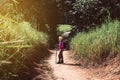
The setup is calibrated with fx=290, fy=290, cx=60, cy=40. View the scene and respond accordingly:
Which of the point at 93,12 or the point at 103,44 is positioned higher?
the point at 93,12

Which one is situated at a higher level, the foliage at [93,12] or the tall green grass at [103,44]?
the foliage at [93,12]

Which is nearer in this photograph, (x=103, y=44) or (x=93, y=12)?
(x=103, y=44)

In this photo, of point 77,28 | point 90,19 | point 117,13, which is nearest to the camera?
point 117,13

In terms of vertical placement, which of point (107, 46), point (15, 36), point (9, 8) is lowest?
point (107, 46)

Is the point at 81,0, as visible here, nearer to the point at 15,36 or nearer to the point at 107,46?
the point at 107,46

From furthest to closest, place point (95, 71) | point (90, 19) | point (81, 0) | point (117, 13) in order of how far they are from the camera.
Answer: point (81, 0)
point (90, 19)
point (117, 13)
point (95, 71)

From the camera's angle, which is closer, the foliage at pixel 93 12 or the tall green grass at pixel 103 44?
the tall green grass at pixel 103 44

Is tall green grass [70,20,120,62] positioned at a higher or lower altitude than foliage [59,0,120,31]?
lower

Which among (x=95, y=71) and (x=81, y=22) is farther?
(x=81, y=22)

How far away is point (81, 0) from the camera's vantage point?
17797 millimetres

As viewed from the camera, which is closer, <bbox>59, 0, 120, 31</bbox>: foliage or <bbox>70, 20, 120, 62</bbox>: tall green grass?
<bbox>70, 20, 120, 62</bbox>: tall green grass

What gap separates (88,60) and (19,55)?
14.8ft

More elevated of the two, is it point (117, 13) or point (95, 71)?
point (117, 13)

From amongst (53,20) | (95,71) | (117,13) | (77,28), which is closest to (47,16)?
(53,20)
